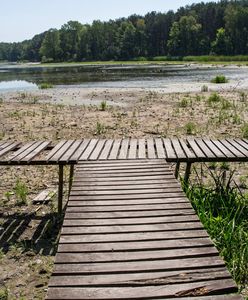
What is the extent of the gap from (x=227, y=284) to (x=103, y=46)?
499 ft

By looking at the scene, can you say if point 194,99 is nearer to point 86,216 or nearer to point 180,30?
point 86,216

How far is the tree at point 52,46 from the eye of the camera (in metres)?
151

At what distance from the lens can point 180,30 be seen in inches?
5039

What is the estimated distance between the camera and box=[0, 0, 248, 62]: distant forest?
116 m

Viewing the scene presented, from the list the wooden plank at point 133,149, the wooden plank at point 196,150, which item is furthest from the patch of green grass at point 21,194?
the wooden plank at point 196,150

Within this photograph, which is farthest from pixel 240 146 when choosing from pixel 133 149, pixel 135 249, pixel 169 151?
pixel 135 249

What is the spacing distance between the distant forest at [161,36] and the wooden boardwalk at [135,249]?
11339 centimetres

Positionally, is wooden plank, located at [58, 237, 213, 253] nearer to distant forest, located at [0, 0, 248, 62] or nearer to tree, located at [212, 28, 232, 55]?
distant forest, located at [0, 0, 248, 62]

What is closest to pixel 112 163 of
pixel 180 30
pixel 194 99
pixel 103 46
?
pixel 194 99

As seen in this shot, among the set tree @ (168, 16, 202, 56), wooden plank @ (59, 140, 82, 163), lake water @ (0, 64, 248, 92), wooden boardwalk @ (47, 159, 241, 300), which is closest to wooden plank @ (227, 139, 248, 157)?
wooden boardwalk @ (47, 159, 241, 300)

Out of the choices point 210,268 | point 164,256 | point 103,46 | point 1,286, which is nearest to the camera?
point 210,268

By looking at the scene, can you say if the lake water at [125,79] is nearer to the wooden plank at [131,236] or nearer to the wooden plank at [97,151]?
the wooden plank at [97,151]

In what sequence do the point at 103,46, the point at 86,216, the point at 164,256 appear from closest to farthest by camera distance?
the point at 164,256 → the point at 86,216 → the point at 103,46

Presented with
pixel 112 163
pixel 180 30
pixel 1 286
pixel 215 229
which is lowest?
pixel 1 286
